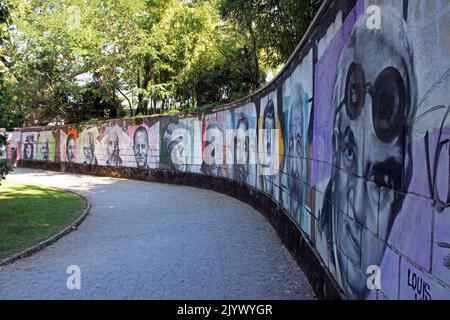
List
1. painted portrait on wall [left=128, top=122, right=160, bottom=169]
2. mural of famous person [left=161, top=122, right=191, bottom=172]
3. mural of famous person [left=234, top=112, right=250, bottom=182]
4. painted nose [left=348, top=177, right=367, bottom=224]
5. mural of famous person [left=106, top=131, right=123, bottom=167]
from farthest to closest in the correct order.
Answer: mural of famous person [left=106, top=131, right=123, bottom=167], painted portrait on wall [left=128, top=122, right=160, bottom=169], mural of famous person [left=161, top=122, right=191, bottom=172], mural of famous person [left=234, top=112, right=250, bottom=182], painted nose [left=348, top=177, right=367, bottom=224]

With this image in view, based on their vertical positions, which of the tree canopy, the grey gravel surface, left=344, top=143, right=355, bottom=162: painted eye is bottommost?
the grey gravel surface

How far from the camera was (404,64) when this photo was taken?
2.88 m

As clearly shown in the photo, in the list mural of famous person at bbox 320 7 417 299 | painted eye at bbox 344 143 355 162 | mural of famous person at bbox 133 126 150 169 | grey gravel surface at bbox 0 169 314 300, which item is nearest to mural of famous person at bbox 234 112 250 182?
grey gravel surface at bbox 0 169 314 300

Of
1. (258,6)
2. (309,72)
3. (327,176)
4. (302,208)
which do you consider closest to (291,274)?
(302,208)

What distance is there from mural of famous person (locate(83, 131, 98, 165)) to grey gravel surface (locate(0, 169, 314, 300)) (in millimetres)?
14955

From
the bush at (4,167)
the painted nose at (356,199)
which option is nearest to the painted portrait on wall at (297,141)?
the painted nose at (356,199)

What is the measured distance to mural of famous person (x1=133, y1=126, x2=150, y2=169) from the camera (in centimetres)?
2211

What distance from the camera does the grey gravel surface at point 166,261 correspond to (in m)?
5.43

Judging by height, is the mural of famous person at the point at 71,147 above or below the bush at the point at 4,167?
above

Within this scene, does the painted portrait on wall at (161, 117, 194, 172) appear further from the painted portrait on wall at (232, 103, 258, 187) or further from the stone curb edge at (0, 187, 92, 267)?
the stone curb edge at (0, 187, 92, 267)

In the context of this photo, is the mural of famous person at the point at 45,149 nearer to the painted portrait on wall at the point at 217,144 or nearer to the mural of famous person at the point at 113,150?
the mural of famous person at the point at 113,150

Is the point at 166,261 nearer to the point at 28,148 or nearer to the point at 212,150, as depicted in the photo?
the point at 212,150

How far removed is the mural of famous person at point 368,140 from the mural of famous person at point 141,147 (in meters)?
17.9
